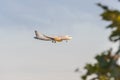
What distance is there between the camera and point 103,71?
38812 mm

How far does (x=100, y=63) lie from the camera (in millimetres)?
37594

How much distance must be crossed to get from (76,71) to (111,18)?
18.1 feet

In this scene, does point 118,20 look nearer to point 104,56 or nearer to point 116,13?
point 116,13

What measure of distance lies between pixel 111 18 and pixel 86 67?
5.87m

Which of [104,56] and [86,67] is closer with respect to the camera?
[104,56]

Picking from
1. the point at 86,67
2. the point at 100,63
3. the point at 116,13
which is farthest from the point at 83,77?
the point at 116,13

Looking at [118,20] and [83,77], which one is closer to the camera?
[118,20]

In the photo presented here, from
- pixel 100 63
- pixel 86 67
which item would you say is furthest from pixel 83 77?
pixel 100 63

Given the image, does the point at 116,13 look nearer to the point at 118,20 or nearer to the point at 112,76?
the point at 118,20

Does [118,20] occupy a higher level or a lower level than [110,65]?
higher

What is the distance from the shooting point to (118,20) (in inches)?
1467

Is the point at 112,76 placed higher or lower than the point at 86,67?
lower

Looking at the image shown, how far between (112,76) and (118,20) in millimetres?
4062

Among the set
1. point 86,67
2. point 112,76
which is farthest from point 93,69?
point 112,76
